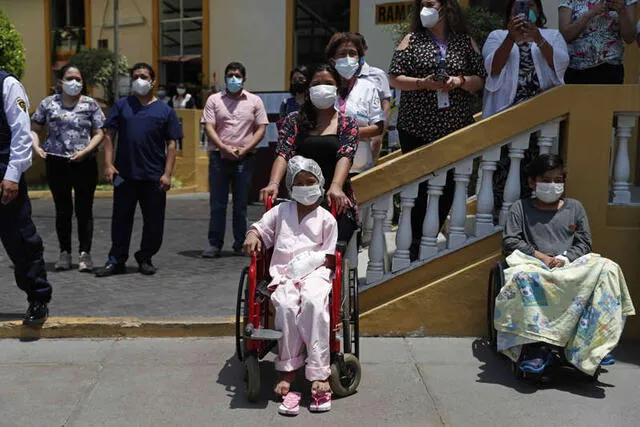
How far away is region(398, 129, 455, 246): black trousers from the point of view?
500 cm

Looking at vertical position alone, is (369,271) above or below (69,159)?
below

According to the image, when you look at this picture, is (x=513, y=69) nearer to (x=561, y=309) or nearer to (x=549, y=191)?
(x=549, y=191)

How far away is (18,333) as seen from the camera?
4.82 meters

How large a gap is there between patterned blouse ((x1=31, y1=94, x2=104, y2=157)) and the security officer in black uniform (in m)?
1.66

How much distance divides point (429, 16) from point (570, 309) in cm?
220

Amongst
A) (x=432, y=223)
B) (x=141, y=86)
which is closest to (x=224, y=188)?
(x=141, y=86)

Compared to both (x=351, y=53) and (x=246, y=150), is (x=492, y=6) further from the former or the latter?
(x=351, y=53)

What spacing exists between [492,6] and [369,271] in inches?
360

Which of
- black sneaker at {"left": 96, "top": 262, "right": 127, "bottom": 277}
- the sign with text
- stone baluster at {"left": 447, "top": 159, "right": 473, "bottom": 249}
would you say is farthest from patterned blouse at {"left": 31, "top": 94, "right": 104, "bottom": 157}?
the sign with text

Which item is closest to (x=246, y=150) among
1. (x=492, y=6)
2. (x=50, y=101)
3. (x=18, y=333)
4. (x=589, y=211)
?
(x=50, y=101)

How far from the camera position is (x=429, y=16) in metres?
4.74

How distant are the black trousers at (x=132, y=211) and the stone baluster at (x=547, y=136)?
136 inches

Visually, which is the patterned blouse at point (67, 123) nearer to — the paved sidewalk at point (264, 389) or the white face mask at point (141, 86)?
the white face mask at point (141, 86)

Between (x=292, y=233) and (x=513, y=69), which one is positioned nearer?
(x=292, y=233)
